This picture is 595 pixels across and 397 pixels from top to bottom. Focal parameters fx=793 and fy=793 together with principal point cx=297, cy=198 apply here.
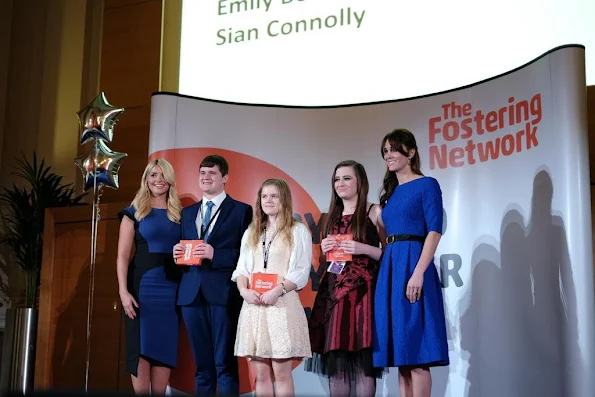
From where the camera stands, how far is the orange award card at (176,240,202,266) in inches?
167

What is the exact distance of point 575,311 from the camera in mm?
3621

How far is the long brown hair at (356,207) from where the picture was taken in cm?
417

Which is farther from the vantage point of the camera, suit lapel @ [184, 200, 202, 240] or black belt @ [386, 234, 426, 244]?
suit lapel @ [184, 200, 202, 240]

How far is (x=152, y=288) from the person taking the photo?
14.3ft

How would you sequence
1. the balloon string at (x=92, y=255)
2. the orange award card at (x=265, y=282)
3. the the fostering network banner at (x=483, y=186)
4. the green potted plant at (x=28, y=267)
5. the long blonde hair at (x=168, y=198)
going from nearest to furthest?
1. the the fostering network banner at (x=483, y=186)
2. the orange award card at (x=265, y=282)
3. the long blonde hair at (x=168, y=198)
4. the balloon string at (x=92, y=255)
5. the green potted plant at (x=28, y=267)

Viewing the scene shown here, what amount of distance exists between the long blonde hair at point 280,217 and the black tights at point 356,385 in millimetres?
766

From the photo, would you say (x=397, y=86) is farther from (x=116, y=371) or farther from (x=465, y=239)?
(x=116, y=371)

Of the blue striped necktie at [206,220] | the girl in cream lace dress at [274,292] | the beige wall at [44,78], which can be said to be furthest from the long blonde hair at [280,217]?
the beige wall at [44,78]

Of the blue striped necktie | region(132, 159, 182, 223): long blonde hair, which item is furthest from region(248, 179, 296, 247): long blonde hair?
region(132, 159, 182, 223): long blonde hair

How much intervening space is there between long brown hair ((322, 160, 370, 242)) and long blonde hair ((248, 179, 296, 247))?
0.72 ft

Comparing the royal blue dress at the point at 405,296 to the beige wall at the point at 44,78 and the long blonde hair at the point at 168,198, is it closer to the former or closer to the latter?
the long blonde hair at the point at 168,198

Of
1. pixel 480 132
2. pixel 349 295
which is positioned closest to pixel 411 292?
pixel 349 295

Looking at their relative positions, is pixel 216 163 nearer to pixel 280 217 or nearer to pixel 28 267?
pixel 280 217

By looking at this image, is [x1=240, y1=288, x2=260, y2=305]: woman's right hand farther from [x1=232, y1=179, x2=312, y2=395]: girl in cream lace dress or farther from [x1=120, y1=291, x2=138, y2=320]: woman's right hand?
[x1=120, y1=291, x2=138, y2=320]: woman's right hand
